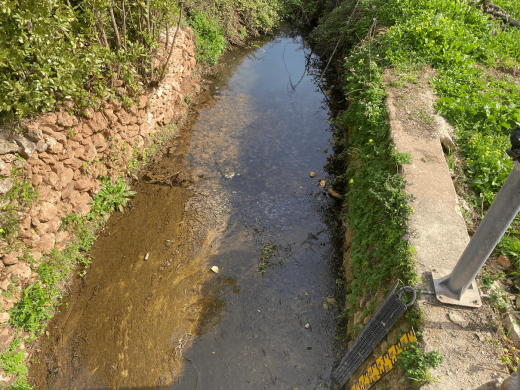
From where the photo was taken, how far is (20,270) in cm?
395

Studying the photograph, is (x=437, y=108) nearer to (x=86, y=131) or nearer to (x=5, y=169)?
(x=86, y=131)

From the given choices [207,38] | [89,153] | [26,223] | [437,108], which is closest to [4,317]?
[26,223]

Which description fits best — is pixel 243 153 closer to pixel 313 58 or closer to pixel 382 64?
pixel 382 64

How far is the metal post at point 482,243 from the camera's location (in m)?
2.31

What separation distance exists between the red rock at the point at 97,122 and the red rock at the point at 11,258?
2.12 meters

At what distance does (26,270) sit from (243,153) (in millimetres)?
4332

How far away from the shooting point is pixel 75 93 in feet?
15.0

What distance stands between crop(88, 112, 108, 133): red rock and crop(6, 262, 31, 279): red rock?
220cm

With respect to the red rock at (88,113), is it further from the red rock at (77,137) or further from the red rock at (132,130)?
the red rock at (132,130)

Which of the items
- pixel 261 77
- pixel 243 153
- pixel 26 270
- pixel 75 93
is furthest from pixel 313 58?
pixel 26 270

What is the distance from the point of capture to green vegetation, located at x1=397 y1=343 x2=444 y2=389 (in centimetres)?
274

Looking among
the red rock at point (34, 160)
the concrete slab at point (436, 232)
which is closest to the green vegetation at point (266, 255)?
the concrete slab at point (436, 232)

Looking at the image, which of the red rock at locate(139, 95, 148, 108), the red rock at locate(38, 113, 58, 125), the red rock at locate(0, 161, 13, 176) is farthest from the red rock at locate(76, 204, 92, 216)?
the red rock at locate(139, 95, 148, 108)

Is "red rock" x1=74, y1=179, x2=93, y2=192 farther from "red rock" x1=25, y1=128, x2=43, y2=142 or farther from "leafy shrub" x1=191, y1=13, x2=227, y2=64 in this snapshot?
"leafy shrub" x1=191, y1=13, x2=227, y2=64
